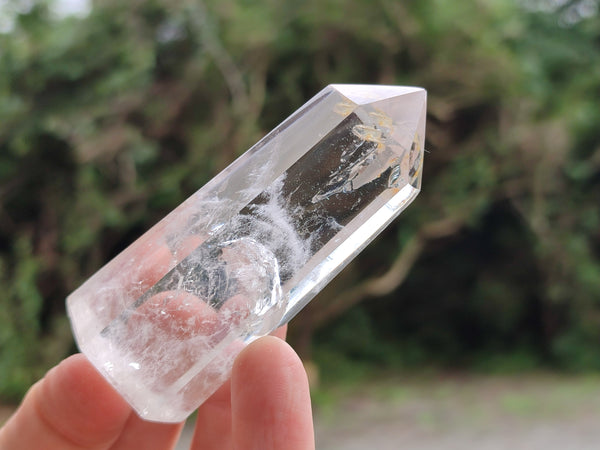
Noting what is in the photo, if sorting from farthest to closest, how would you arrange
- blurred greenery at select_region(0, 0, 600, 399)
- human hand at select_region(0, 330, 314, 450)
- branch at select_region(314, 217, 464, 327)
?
branch at select_region(314, 217, 464, 327) → blurred greenery at select_region(0, 0, 600, 399) → human hand at select_region(0, 330, 314, 450)

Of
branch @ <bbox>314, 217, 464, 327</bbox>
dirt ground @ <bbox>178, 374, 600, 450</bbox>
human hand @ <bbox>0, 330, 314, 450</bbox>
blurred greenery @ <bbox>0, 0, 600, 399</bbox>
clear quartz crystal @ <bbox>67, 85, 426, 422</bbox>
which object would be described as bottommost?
dirt ground @ <bbox>178, 374, 600, 450</bbox>

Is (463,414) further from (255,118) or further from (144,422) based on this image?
(144,422)

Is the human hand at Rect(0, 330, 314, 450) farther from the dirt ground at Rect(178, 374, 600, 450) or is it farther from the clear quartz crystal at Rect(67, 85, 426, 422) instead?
the dirt ground at Rect(178, 374, 600, 450)

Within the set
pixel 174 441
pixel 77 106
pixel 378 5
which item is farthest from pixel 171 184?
pixel 174 441

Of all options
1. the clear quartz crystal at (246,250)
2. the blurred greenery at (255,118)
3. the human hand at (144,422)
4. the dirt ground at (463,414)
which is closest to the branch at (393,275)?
the blurred greenery at (255,118)

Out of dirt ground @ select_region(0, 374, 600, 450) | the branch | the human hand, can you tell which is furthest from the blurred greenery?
the human hand

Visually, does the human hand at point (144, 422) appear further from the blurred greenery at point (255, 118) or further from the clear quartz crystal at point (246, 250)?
the blurred greenery at point (255, 118)

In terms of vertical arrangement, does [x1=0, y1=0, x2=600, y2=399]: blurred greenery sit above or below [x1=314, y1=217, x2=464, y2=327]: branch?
above

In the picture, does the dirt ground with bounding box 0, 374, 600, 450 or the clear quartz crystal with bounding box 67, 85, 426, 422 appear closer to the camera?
the clear quartz crystal with bounding box 67, 85, 426, 422
